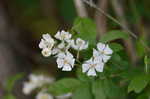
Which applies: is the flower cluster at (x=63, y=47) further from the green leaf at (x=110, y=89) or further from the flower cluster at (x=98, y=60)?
the green leaf at (x=110, y=89)

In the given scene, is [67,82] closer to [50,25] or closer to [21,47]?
[50,25]

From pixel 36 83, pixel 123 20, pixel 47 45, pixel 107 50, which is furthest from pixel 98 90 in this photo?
pixel 123 20

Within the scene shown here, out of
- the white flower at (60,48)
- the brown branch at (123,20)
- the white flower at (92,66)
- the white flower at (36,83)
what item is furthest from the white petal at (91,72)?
the brown branch at (123,20)

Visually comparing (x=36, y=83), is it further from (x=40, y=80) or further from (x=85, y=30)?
(x=85, y=30)

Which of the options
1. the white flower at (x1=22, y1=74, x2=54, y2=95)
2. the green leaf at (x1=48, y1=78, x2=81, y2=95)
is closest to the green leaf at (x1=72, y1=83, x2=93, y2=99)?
the green leaf at (x1=48, y1=78, x2=81, y2=95)

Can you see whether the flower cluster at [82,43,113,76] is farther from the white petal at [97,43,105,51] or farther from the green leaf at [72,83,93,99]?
the green leaf at [72,83,93,99]

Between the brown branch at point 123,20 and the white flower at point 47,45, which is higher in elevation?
the white flower at point 47,45
